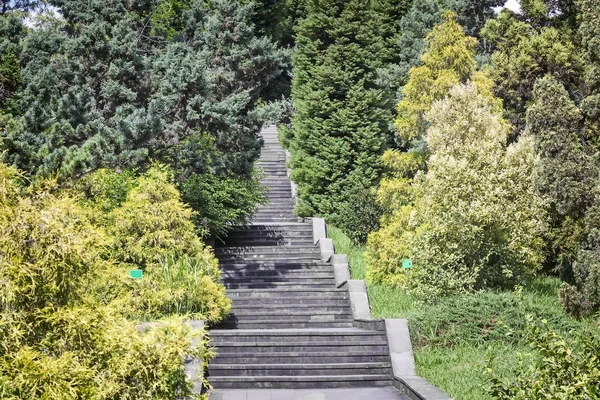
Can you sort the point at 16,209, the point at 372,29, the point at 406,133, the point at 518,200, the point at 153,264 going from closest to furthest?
the point at 16,209 → the point at 153,264 → the point at 518,200 → the point at 406,133 → the point at 372,29

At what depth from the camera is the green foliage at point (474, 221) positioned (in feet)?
50.5

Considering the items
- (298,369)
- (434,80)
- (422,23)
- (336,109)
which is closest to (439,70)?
(434,80)

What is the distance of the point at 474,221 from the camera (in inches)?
613

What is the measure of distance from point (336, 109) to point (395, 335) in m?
14.6

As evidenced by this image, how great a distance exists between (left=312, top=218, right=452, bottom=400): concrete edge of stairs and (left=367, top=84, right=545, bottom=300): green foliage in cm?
107

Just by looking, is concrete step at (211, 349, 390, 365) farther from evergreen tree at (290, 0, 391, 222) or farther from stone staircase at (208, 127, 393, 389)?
evergreen tree at (290, 0, 391, 222)

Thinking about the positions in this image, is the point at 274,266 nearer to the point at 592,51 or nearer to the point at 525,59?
the point at 525,59

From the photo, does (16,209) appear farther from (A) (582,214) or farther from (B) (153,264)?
(A) (582,214)

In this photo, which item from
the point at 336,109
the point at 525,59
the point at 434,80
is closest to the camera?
the point at 434,80

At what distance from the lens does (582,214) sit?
50.1ft

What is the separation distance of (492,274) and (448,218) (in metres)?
1.64

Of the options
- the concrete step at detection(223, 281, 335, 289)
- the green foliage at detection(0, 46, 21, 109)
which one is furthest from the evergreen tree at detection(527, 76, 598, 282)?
the green foliage at detection(0, 46, 21, 109)

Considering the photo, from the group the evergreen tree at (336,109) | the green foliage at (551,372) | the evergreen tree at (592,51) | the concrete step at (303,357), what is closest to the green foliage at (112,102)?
the concrete step at (303,357)

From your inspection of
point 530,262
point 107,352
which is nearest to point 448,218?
point 530,262
